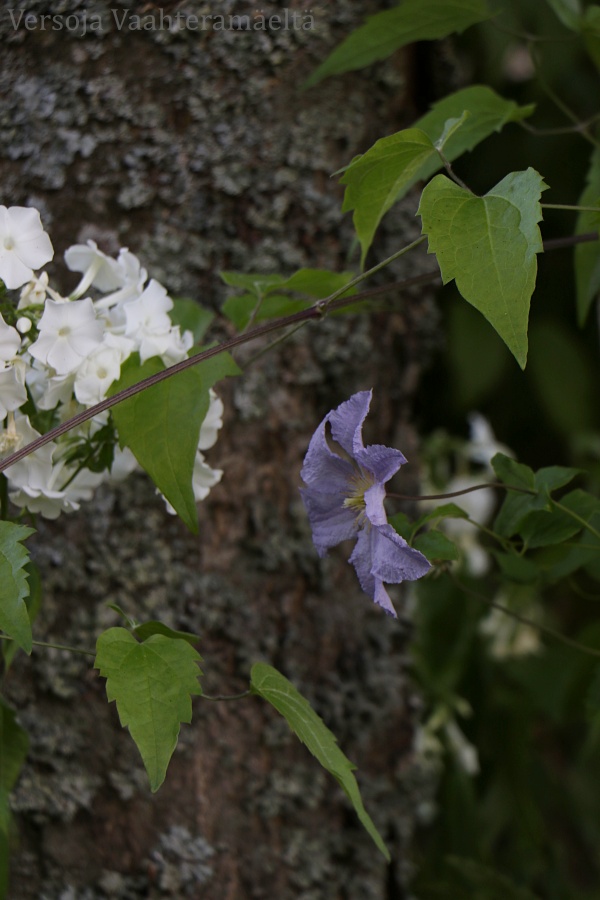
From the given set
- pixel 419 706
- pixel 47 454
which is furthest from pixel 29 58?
pixel 419 706

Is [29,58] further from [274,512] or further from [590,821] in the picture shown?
[590,821]

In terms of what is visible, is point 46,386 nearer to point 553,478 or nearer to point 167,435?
point 167,435

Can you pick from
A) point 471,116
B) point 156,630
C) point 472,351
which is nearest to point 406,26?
point 471,116

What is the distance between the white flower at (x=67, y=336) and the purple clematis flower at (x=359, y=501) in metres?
0.15

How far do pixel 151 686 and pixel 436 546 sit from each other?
202 mm

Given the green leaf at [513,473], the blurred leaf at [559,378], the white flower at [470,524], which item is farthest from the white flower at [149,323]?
the blurred leaf at [559,378]

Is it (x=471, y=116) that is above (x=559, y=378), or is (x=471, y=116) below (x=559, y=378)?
above

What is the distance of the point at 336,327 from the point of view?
42.8 inches

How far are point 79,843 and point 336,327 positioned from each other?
1.92 feet

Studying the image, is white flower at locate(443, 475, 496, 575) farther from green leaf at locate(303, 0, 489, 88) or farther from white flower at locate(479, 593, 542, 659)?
green leaf at locate(303, 0, 489, 88)

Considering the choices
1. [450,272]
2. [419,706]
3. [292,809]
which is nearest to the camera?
[450,272]

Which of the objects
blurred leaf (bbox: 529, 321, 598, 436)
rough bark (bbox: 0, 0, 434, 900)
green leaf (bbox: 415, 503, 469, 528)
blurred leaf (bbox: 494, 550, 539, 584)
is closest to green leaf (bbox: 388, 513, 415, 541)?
green leaf (bbox: 415, 503, 469, 528)

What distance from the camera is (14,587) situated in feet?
1.72

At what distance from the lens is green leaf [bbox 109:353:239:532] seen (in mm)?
601
